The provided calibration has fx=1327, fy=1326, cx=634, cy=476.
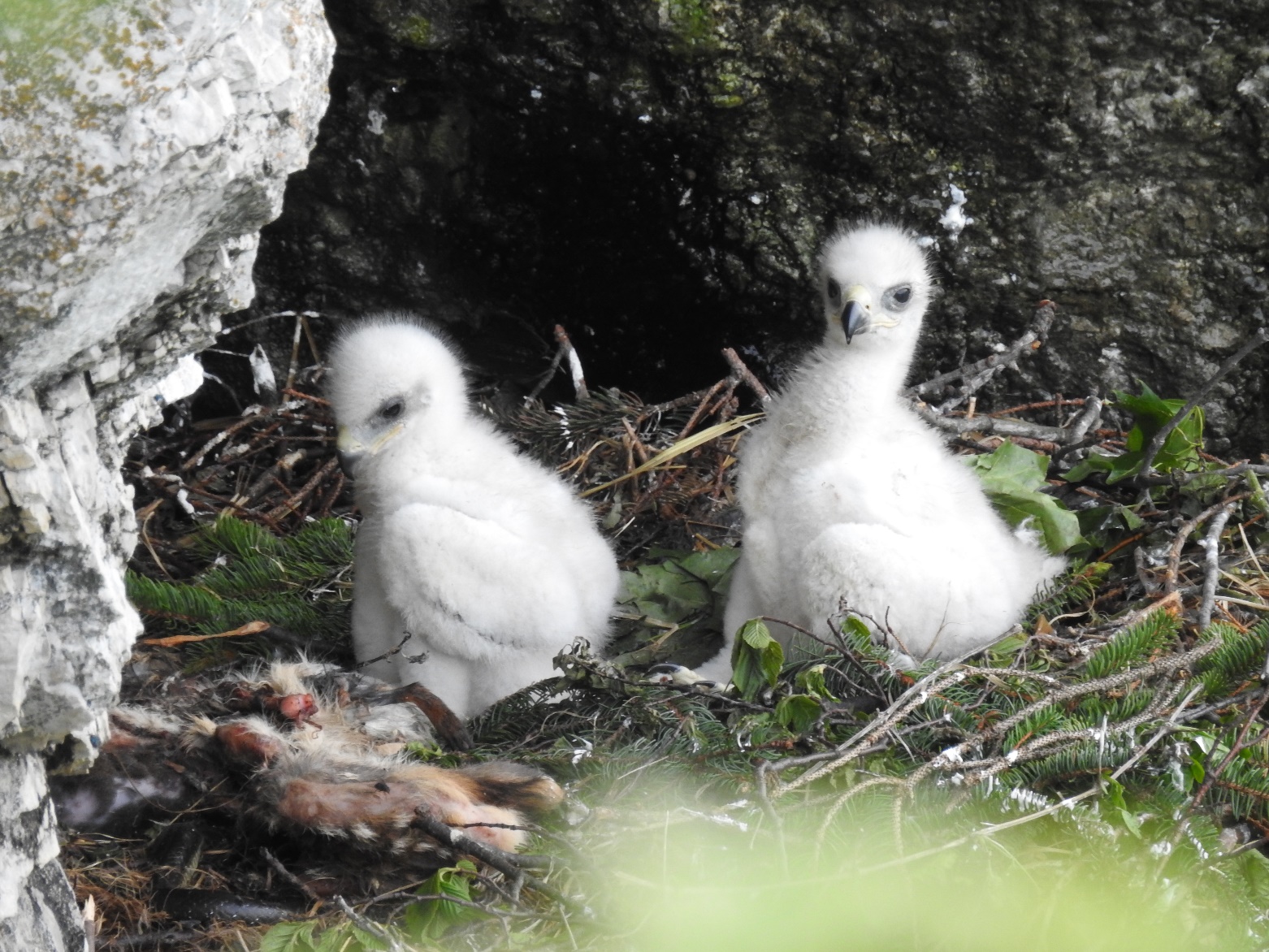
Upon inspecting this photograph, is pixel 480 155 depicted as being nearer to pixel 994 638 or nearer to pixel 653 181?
pixel 653 181

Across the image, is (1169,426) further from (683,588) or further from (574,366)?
(574,366)

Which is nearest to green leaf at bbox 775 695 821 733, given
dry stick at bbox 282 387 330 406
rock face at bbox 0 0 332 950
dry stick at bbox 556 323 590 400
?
rock face at bbox 0 0 332 950

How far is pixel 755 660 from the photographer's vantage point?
3.12m

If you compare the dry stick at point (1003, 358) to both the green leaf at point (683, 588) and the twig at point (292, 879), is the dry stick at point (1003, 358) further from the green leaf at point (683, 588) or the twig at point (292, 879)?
the twig at point (292, 879)

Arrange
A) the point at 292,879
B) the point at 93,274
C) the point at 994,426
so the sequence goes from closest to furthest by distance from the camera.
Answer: the point at 93,274 < the point at 292,879 < the point at 994,426

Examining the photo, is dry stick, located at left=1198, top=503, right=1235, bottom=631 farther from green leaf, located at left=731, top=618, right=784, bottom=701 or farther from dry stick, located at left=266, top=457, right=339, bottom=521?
dry stick, located at left=266, top=457, right=339, bottom=521

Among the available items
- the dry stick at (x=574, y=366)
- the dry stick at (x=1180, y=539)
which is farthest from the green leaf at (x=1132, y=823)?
the dry stick at (x=574, y=366)

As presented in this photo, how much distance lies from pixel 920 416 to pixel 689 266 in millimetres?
986

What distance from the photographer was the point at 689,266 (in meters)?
4.61

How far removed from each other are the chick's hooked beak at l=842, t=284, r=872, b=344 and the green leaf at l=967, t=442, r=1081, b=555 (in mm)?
614

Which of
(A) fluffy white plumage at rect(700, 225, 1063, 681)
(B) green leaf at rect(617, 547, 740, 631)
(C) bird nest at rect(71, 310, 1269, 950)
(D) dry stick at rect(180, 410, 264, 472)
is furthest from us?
(D) dry stick at rect(180, 410, 264, 472)

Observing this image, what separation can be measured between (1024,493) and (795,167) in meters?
1.33

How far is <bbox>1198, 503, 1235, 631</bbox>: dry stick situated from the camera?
325cm

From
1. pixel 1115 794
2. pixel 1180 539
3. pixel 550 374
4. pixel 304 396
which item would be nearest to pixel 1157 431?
pixel 1180 539
